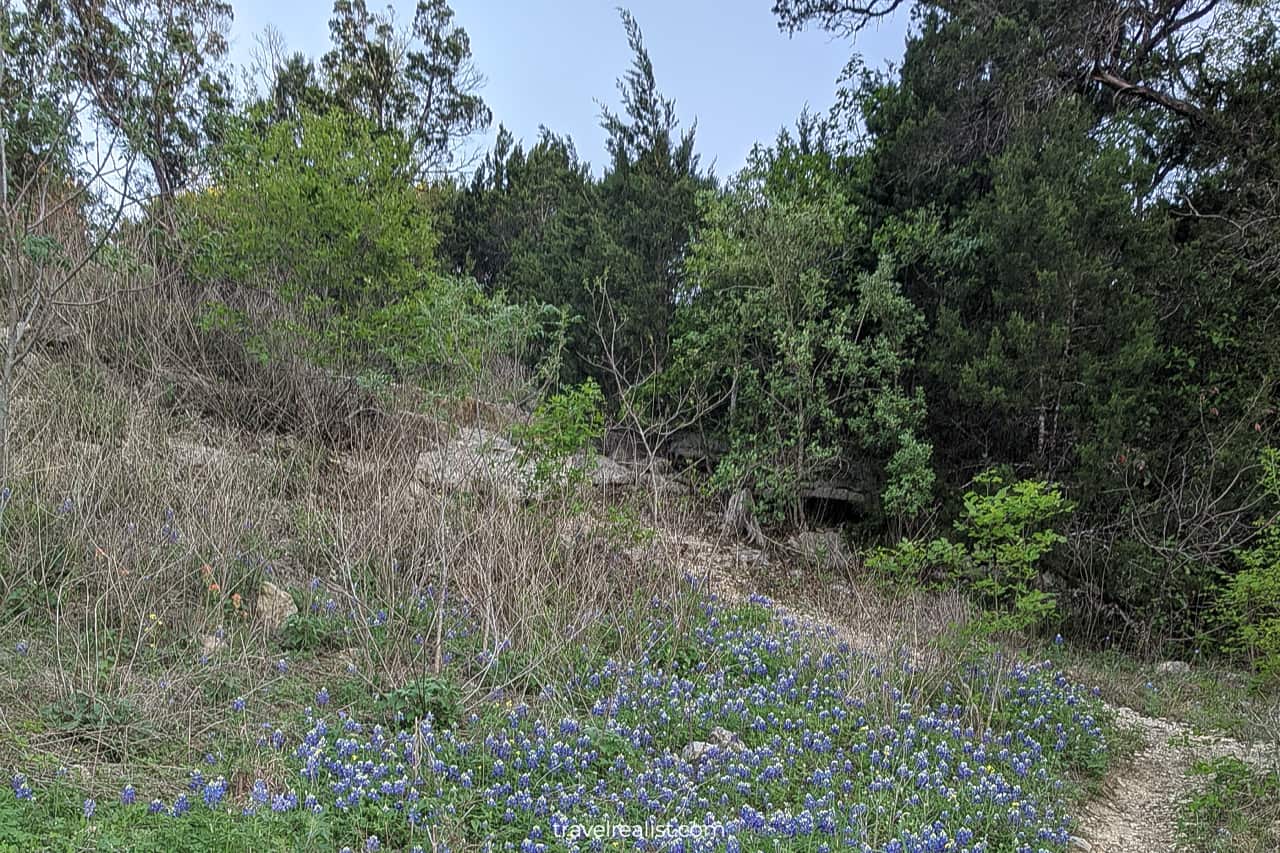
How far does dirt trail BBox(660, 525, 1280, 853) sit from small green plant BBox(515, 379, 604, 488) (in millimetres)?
2150

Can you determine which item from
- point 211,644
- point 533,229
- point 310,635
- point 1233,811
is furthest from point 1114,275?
point 533,229

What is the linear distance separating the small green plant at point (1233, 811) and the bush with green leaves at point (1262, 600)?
107 cm

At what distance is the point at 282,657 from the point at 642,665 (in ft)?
6.10

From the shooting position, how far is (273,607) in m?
4.34

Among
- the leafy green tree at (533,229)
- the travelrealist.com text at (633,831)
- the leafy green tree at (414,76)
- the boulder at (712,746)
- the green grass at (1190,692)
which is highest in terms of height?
the leafy green tree at (414,76)

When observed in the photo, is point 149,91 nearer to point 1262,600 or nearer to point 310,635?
point 310,635

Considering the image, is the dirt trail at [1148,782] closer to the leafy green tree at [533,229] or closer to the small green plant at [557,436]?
the small green plant at [557,436]

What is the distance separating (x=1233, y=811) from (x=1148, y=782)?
589 millimetres

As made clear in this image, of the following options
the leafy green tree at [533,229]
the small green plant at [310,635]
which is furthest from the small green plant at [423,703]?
the leafy green tree at [533,229]

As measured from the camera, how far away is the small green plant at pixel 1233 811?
3330mm

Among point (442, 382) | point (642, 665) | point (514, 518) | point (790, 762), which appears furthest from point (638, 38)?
point (790, 762)

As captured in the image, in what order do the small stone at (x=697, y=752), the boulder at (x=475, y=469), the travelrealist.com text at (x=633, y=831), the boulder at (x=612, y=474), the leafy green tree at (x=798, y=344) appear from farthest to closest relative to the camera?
the leafy green tree at (x=798, y=344) < the boulder at (x=612, y=474) < the boulder at (x=475, y=469) < the small stone at (x=697, y=752) < the travelrealist.com text at (x=633, y=831)

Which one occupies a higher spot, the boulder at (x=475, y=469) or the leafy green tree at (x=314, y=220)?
the leafy green tree at (x=314, y=220)

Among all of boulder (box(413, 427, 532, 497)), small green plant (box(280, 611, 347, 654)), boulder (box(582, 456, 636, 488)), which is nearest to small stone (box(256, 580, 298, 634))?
small green plant (box(280, 611, 347, 654))
